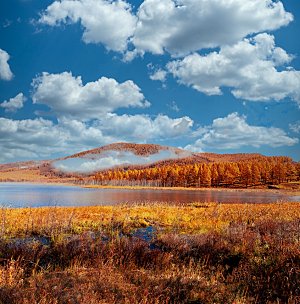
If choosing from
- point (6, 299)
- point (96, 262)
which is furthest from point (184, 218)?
point (6, 299)

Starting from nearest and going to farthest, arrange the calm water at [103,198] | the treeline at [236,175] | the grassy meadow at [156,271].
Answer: the grassy meadow at [156,271] < the calm water at [103,198] < the treeline at [236,175]

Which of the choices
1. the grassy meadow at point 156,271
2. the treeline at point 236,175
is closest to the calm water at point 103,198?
the grassy meadow at point 156,271

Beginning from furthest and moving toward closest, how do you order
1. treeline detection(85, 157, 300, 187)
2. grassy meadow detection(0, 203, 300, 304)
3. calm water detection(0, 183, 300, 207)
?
treeline detection(85, 157, 300, 187)
calm water detection(0, 183, 300, 207)
grassy meadow detection(0, 203, 300, 304)

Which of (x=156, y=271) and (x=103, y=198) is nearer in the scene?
(x=156, y=271)

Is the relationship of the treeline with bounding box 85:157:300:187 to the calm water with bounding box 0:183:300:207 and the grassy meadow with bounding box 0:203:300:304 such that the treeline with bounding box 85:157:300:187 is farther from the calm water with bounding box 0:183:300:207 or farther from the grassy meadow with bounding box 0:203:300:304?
the grassy meadow with bounding box 0:203:300:304

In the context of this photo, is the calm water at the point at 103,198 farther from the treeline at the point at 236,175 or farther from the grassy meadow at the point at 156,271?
the treeline at the point at 236,175

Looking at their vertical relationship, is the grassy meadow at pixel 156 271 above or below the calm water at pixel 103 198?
above

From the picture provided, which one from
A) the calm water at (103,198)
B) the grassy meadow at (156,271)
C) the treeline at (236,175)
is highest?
the treeline at (236,175)

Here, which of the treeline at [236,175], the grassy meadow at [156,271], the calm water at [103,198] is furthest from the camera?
the treeline at [236,175]

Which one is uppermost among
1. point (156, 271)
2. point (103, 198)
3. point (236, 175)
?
point (236, 175)

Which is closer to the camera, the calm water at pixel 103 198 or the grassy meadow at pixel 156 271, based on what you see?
the grassy meadow at pixel 156 271

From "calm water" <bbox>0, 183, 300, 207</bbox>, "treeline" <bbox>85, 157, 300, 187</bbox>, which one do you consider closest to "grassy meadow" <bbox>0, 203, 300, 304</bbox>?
"calm water" <bbox>0, 183, 300, 207</bbox>

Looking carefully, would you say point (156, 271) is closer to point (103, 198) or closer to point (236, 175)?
point (103, 198)

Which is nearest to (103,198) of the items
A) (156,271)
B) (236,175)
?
(156,271)
